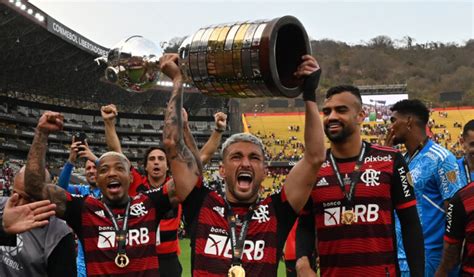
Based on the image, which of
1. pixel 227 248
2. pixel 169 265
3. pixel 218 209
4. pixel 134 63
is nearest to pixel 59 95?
pixel 169 265

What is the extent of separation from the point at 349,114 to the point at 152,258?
158 centimetres

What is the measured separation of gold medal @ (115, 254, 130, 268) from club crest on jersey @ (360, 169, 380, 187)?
155 centimetres

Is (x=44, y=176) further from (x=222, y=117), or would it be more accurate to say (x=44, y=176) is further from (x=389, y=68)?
(x=389, y=68)

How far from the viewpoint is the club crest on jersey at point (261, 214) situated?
2.83 metres

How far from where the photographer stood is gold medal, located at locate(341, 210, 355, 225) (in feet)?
10.1

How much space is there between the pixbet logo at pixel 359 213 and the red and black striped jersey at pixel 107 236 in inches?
47.9

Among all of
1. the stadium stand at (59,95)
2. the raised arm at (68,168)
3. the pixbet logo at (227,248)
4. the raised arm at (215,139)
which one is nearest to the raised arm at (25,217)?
the pixbet logo at (227,248)

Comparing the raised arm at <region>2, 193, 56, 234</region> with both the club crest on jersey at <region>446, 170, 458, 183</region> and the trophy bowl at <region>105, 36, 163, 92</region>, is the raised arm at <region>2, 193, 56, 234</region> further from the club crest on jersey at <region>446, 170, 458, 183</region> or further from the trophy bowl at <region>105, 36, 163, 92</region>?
the club crest on jersey at <region>446, 170, 458, 183</region>

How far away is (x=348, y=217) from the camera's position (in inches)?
122

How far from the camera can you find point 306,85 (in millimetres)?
2721

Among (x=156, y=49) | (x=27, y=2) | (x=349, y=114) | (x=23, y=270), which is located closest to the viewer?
(x=23, y=270)

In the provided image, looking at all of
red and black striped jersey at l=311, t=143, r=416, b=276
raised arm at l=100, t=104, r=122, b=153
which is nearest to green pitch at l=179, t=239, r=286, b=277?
raised arm at l=100, t=104, r=122, b=153

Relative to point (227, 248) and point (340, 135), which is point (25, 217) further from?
point (340, 135)

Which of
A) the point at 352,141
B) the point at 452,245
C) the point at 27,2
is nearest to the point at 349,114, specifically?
the point at 352,141
